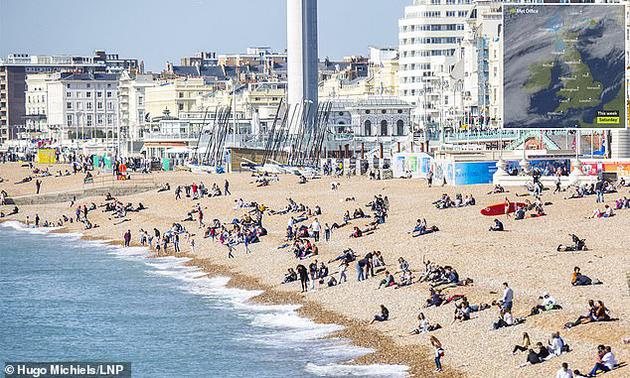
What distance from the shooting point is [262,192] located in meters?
73.1

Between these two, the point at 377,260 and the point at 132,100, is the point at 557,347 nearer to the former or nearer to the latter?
the point at 377,260

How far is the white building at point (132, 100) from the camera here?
6816 inches

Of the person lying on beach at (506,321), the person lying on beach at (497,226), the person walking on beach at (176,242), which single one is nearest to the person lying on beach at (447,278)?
the person lying on beach at (506,321)

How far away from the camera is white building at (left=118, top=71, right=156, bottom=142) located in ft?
568

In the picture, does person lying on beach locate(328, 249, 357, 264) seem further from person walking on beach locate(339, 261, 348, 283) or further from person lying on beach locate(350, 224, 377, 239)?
person lying on beach locate(350, 224, 377, 239)

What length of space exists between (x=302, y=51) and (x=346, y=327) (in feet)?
275

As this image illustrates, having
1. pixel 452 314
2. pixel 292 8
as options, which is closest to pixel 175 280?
pixel 452 314

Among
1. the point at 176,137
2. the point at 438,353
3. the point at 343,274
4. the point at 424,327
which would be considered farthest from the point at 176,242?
the point at 176,137

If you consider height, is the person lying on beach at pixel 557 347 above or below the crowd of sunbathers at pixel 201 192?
below

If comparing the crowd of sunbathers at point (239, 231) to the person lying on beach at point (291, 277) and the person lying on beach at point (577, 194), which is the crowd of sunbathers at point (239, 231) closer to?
the person lying on beach at point (291, 277)

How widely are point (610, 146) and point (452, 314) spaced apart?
33559 mm

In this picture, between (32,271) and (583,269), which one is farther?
(32,271)

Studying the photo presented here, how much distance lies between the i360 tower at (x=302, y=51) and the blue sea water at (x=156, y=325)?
204 feet

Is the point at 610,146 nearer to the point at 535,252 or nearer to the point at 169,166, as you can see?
the point at 535,252
